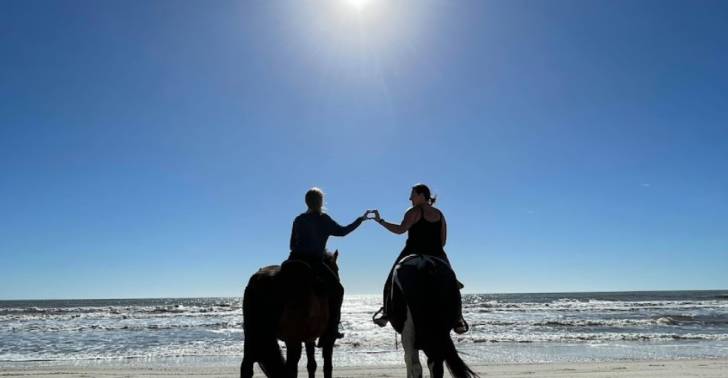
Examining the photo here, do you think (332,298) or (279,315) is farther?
(332,298)

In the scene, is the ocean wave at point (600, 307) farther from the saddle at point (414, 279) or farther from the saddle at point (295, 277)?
the saddle at point (295, 277)

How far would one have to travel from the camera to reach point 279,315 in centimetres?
473

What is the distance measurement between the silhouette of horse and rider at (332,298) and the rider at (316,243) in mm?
11

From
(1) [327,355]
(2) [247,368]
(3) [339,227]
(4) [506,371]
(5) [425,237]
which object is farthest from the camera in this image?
(4) [506,371]

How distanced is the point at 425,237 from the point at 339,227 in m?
1.03

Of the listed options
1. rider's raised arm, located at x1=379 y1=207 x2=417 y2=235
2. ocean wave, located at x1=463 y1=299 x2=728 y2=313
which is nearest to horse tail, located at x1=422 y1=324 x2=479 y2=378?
rider's raised arm, located at x1=379 y1=207 x2=417 y2=235

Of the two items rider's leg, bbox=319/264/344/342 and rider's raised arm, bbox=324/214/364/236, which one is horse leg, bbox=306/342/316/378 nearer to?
rider's leg, bbox=319/264/344/342

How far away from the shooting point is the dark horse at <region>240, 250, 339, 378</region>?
14.8ft

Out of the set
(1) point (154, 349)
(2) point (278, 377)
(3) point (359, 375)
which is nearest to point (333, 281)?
(2) point (278, 377)

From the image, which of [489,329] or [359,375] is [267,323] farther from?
[489,329]

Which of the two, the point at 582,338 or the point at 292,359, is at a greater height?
the point at 292,359

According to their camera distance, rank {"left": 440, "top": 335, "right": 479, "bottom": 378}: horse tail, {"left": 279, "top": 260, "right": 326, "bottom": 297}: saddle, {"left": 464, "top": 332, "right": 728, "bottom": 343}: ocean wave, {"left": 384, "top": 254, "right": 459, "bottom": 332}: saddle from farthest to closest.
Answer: {"left": 464, "top": 332, "right": 728, "bottom": 343}: ocean wave, {"left": 384, "top": 254, "right": 459, "bottom": 332}: saddle, {"left": 279, "top": 260, "right": 326, "bottom": 297}: saddle, {"left": 440, "top": 335, "right": 479, "bottom": 378}: horse tail

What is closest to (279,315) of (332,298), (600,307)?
(332,298)

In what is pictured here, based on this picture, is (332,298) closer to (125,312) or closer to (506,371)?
(506,371)
